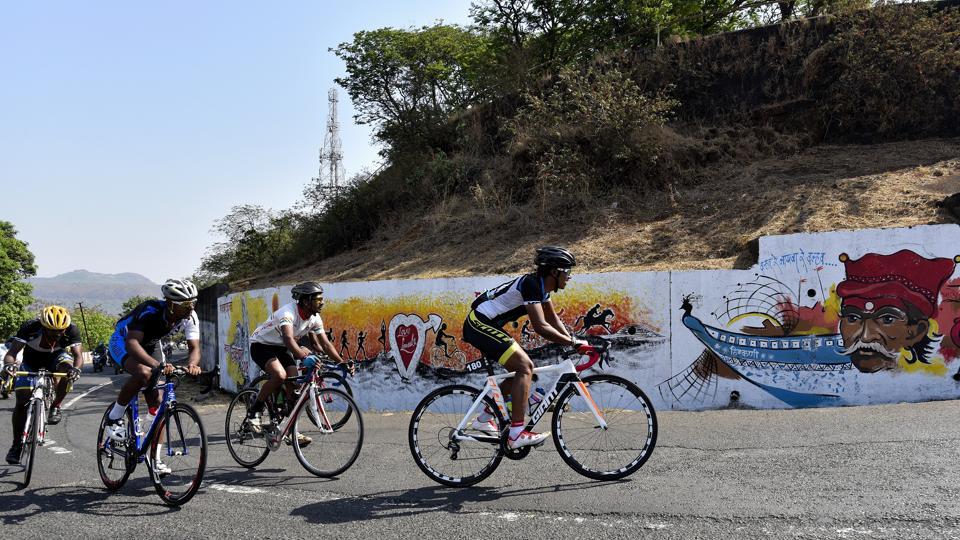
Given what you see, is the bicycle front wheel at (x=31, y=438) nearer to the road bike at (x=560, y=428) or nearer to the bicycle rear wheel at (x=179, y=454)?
the bicycle rear wheel at (x=179, y=454)

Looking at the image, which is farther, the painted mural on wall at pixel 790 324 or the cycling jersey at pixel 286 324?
the painted mural on wall at pixel 790 324

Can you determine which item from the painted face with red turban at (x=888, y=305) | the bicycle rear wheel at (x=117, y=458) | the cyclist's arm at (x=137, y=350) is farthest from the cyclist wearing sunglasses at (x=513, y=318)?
the painted face with red turban at (x=888, y=305)

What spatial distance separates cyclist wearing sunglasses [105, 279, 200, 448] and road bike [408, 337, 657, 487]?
2019 mm

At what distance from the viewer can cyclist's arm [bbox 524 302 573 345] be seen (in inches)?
235

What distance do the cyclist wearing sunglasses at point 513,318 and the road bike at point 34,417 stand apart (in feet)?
13.8

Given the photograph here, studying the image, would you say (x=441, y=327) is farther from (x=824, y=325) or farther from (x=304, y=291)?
(x=824, y=325)

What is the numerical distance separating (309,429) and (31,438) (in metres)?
2.60

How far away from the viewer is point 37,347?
7930mm

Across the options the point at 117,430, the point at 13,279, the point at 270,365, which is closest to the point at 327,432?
the point at 270,365

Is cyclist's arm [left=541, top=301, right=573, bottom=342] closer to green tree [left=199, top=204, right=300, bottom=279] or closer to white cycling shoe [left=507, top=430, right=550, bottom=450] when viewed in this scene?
white cycling shoe [left=507, top=430, right=550, bottom=450]

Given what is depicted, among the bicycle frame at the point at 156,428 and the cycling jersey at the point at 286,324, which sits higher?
the cycling jersey at the point at 286,324

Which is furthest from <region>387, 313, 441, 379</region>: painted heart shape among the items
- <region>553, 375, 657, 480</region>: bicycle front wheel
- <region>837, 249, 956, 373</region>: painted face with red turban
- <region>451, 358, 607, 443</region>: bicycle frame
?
<region>553, 375, 657, 480</region>: bicycle front wheel

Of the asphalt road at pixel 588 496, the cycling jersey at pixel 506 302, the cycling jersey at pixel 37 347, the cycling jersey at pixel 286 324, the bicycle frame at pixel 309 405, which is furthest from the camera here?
the cycling jersey at pixel 37 347

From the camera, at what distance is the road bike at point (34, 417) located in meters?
7.02
